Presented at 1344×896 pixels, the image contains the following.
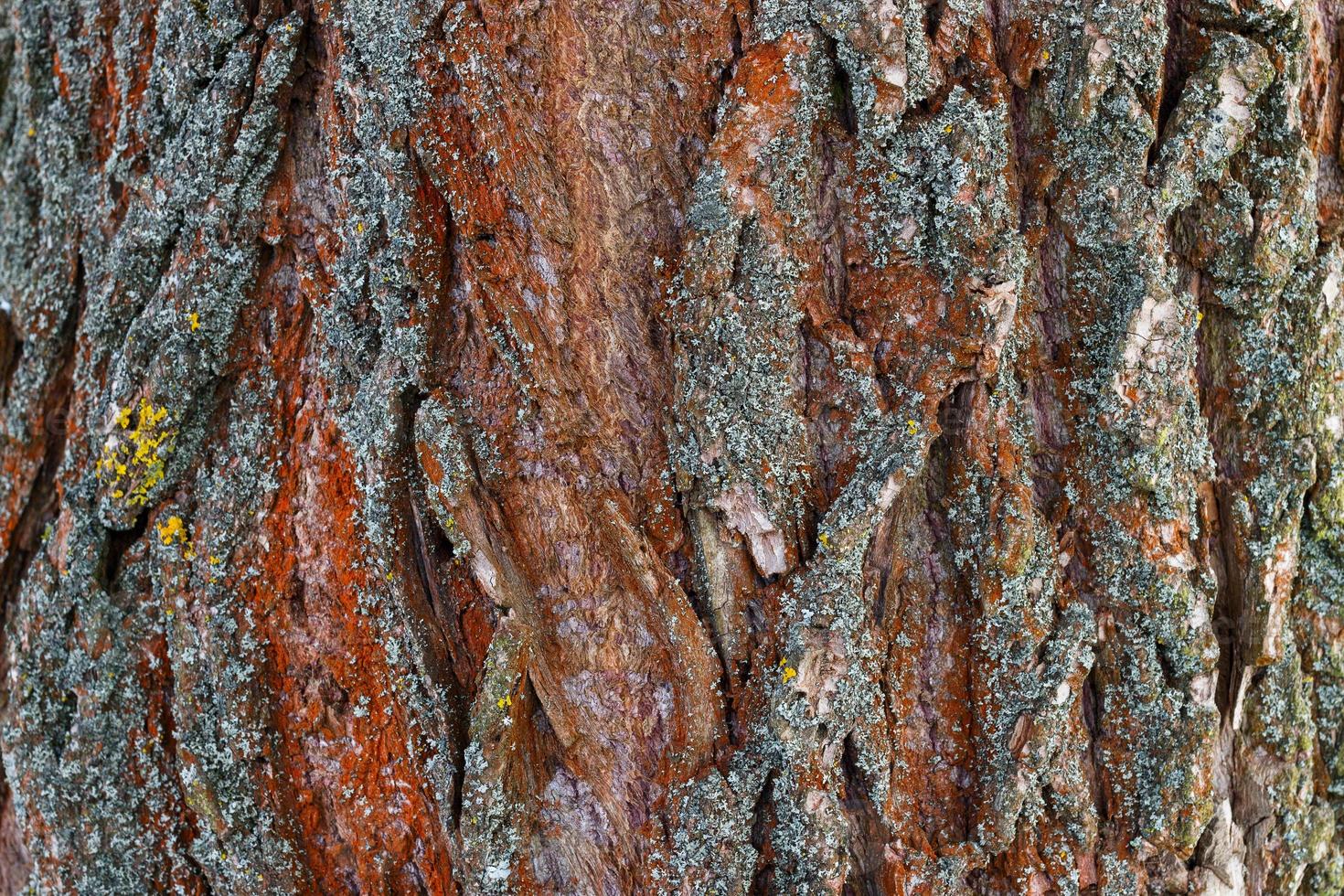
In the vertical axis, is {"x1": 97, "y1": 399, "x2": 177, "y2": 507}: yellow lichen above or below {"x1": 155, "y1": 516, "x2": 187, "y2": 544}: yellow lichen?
above

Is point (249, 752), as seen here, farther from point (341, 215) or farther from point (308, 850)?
point (341, 215)

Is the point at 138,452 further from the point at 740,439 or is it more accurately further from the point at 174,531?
the point at 740,439

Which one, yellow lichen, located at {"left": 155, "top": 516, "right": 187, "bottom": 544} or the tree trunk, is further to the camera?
yellow lichen, located at {"left": 155, "top": 516, "right": 187, "bottom": 544}

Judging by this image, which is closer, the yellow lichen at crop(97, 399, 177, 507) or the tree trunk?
the tree trunk

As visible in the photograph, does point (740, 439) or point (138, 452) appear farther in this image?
point (138, 452)

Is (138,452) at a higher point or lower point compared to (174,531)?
higher

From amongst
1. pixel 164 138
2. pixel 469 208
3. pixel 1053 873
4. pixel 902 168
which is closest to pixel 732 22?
pixel 902 168

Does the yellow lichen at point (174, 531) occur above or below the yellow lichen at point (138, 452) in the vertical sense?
below

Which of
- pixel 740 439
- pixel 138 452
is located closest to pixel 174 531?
pixel 138 452
